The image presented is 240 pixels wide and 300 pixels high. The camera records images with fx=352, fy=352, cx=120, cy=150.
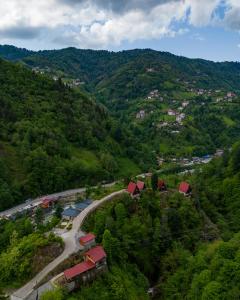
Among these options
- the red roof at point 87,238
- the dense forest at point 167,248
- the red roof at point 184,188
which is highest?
the red roof at point 184,188

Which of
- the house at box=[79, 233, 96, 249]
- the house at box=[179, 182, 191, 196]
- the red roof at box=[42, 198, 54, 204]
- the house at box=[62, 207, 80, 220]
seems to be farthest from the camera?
the red roof at box=[42, 198, 54, 204]

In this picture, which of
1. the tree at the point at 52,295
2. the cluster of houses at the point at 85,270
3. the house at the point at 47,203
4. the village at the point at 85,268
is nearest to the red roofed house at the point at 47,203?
the house at the point at 47,203

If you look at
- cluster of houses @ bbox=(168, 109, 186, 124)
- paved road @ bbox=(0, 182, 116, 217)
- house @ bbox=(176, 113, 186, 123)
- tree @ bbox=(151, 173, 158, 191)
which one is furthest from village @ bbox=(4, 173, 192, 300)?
cluster of houses @ bbox=(168, 109, 186, 124)

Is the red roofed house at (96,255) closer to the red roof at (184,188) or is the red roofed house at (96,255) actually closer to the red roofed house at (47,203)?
the red roof at (184,188)

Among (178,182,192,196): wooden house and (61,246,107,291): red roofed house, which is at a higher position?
(178,182,192,196): wooden house

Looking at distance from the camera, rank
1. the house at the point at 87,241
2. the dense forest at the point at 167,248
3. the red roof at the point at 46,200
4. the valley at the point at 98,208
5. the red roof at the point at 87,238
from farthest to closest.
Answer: the red roof at the point at 46,200
the red roof at the point at 87,238
the house at the point at 87,241
the valley at the point at 98,208
the dense forest at the point at 167,248

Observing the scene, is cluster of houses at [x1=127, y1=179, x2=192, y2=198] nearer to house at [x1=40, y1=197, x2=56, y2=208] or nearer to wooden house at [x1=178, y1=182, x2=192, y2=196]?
wooden house at [x1=178, y1=182, x2=192, y2=196]

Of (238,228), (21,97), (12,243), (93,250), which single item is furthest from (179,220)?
(21,97)
